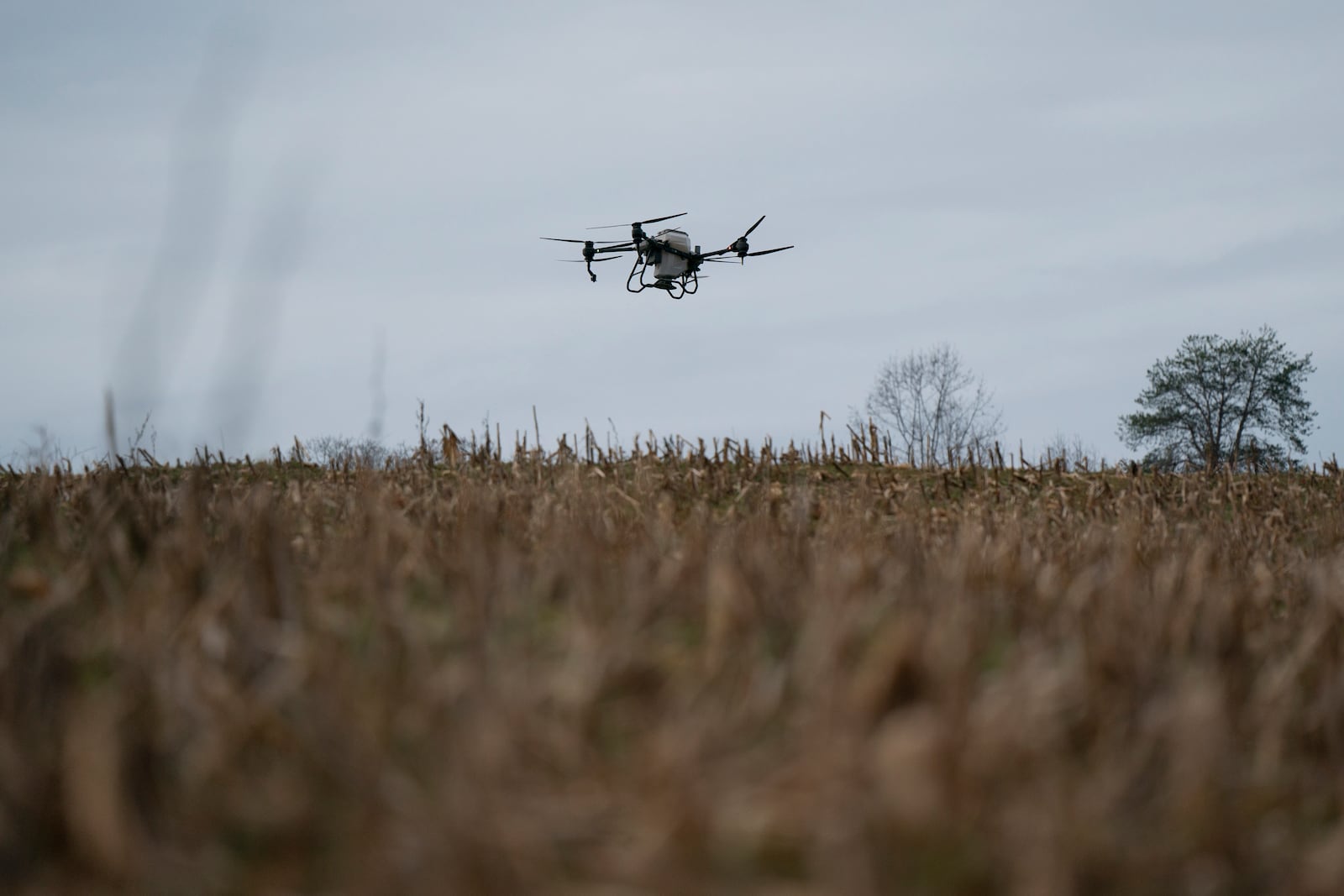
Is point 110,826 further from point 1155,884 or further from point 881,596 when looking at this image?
point 881,596

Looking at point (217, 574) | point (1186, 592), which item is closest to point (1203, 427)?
point (1186, 592)

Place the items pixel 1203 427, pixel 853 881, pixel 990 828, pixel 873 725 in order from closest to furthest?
pixel 853 881 → pixel 990 828 → pixel 873 725 → pixel 1203 427

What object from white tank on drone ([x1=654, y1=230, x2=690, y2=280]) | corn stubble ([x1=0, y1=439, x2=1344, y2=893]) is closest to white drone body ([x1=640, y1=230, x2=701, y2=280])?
white tank on drone ([x1=654, y1=230, x2=690, y2=280])

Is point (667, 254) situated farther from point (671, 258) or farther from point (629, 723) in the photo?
point (629, 723)

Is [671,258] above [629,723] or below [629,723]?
above

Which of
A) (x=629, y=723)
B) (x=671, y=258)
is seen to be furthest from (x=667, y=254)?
(x=629, y=723)
